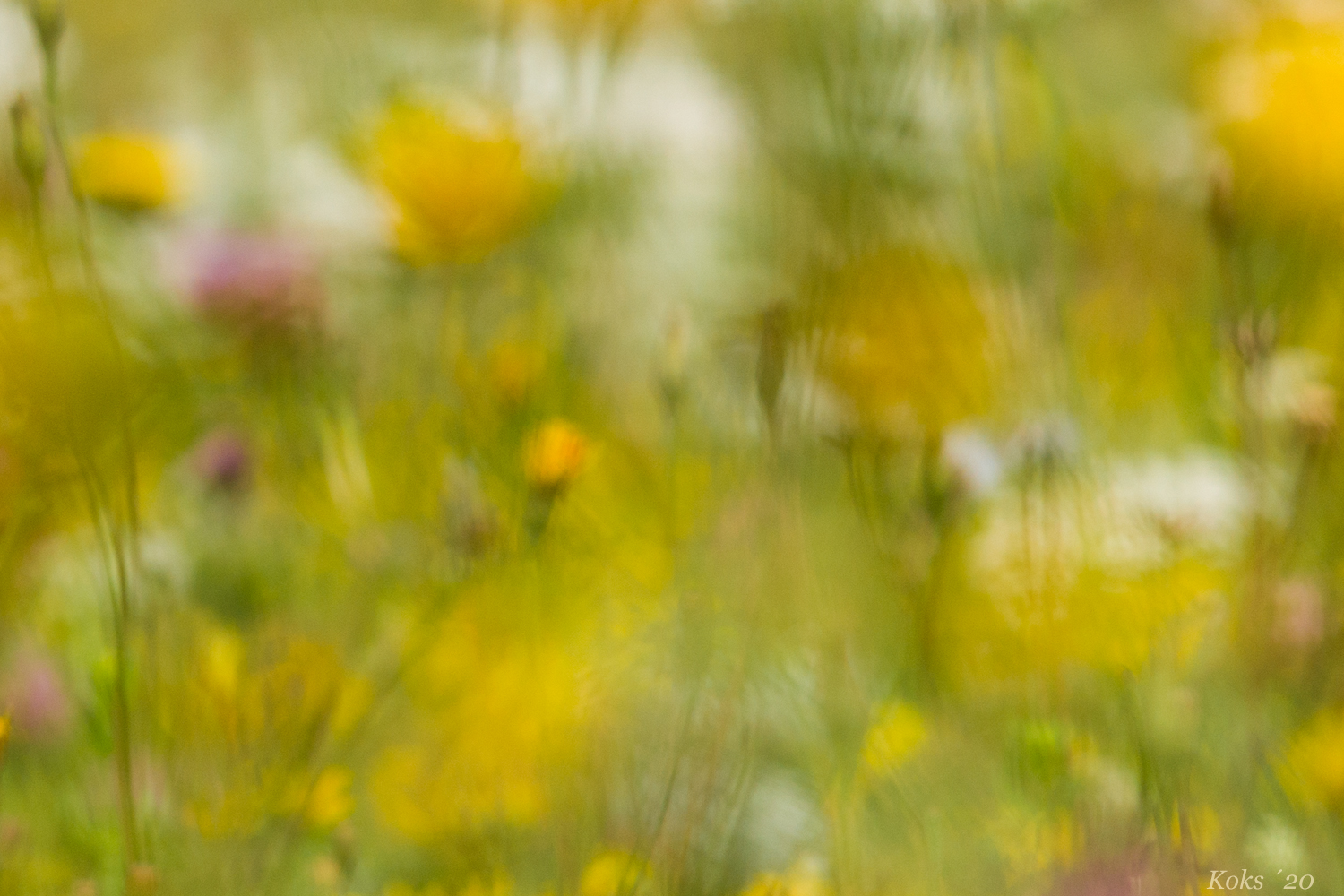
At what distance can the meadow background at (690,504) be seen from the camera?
302 millimetres

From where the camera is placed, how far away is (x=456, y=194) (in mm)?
431

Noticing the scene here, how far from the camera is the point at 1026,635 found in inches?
14.3

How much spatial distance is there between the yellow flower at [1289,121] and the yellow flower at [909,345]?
0.11 metres

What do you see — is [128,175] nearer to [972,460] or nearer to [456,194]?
[456,194]

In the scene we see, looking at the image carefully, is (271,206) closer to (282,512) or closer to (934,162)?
(282,512)

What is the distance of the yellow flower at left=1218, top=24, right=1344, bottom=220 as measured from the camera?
0.39 metres

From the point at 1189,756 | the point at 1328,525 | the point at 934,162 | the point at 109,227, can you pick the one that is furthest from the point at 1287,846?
the point at 109,227

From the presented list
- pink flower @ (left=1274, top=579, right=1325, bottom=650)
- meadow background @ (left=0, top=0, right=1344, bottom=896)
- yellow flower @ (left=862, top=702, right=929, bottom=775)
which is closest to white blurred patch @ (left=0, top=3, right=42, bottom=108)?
meadow background @ (left=0, top=0, right=1344, bottom=896)

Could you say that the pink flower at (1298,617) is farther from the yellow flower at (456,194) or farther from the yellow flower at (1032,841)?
the yellow flower at (456,194)

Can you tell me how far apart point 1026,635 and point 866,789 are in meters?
0.08

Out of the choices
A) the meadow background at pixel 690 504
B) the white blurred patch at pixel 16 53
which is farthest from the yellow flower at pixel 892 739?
the white blurred patch at pixel 16 53

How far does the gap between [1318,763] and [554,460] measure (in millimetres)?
257

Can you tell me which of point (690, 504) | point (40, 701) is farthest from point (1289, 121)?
point (40, 701)

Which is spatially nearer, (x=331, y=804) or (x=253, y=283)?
(x=331, y=804)
